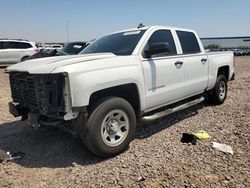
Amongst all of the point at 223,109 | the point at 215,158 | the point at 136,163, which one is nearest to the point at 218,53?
the point at 223,109

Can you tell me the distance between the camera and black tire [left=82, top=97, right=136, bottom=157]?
4.05m

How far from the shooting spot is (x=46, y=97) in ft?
13.3

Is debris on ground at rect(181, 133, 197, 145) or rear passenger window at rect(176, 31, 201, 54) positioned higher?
rear passenger window at rect(176, 31, 201, 54)

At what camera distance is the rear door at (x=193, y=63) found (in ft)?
19.5

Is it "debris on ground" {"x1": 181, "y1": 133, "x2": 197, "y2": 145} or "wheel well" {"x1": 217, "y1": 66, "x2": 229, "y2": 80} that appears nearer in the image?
"debris on ground" {"x1": 181, "y1": 133, "x2": 197, "y2": 145}

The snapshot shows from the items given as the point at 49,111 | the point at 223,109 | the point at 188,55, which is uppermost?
the point at 188,55

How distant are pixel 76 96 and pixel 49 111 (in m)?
0.52

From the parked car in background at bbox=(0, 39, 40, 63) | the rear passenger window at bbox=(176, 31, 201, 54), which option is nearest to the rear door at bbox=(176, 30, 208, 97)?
the rear passenger window at bbox=(176, 31, 201, 54)

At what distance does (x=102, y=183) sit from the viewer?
12.1 feet

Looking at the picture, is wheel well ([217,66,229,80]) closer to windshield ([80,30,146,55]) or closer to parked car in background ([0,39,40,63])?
windshield ([80,30,146,55])

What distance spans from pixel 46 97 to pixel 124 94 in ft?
4.08

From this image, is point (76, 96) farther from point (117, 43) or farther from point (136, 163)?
point (117, 43)

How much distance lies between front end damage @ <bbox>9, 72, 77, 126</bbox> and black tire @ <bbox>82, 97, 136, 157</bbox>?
1.03 ft

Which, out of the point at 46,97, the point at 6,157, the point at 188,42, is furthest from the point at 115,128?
the point at 188,42
